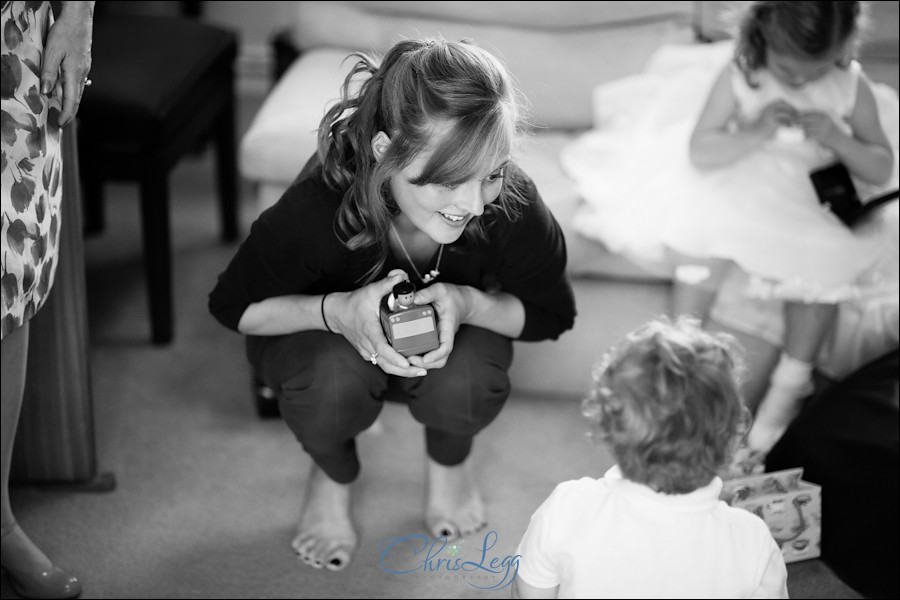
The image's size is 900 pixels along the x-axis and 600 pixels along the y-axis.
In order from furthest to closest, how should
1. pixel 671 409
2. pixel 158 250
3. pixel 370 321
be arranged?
pixel 158 250 → pixel 370 321 → pixel 671 409

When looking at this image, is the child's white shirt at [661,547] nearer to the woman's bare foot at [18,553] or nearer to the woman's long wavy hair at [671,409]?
the woman's long wavy hair at [671,409]

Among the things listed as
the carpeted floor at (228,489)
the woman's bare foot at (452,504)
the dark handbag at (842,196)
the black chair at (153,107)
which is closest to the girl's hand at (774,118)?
the dark handbag at (842,196)

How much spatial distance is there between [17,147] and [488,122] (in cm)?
55

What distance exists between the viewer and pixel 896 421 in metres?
1.47

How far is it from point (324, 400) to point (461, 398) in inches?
7.6

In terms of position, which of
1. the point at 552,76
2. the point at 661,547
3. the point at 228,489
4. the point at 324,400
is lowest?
the point at 228,489

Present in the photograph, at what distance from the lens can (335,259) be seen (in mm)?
1333

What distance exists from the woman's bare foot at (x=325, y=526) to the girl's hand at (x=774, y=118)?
0.93m

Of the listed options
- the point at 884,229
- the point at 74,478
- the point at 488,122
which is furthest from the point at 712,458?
the point at 74,478

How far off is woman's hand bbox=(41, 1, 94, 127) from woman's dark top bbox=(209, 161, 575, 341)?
0.93ft

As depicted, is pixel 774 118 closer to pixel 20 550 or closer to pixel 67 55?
pixel 67 55

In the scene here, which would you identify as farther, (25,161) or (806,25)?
(806,25)

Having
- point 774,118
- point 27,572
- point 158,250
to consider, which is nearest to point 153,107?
point 158,250

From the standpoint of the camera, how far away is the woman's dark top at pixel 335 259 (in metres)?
1.31
